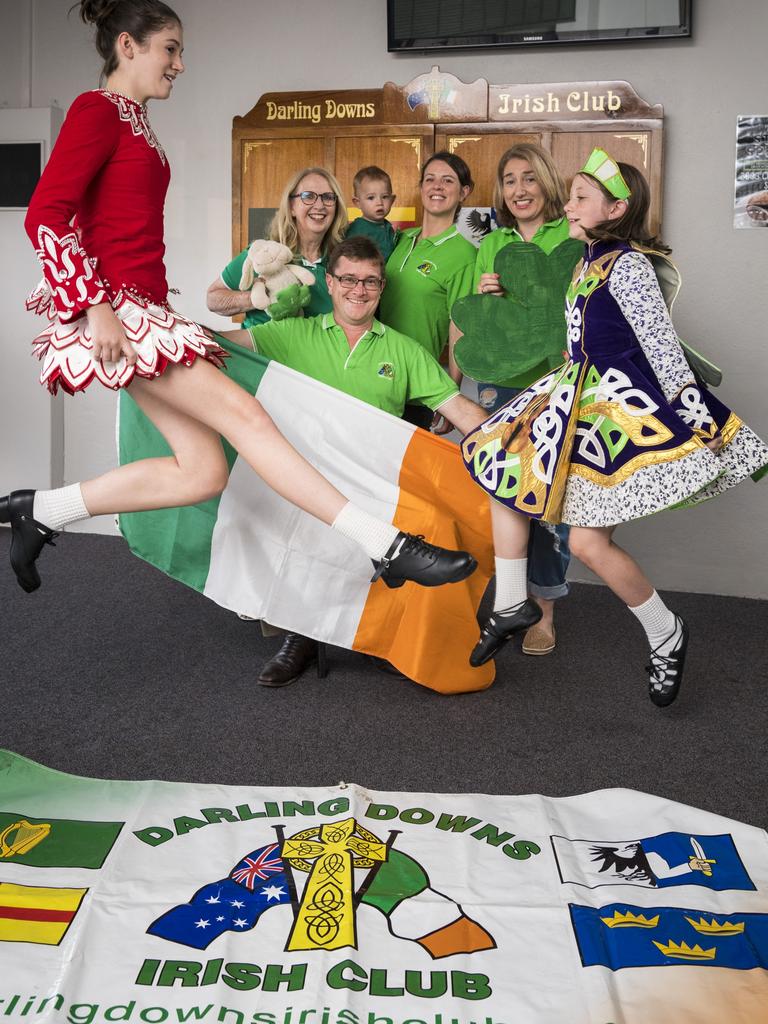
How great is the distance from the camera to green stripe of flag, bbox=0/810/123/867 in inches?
66.2

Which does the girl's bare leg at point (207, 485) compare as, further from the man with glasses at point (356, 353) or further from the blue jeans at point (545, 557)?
the blue jeans at point (545, 557)

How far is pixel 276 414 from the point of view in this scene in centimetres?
282

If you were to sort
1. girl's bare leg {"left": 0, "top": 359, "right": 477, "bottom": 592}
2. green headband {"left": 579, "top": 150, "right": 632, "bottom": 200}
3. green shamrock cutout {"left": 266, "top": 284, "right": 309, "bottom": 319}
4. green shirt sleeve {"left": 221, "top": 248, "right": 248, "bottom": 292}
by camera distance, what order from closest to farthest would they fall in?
1. girl's bare leg {"left": 0, "top": 359, "right": 477, "bottom": 592}
2. green headband {"left": 579, "top": 150, "right": 632, "bottom": 200}
3. green shamrock cutout {"left": 266, "top": 284, "right": 309, "bottom": 319}
4. green shirt sleeve {"left": 221, "top": 248, "right": 248, "bottom": 292}

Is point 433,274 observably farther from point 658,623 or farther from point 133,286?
point 658,623

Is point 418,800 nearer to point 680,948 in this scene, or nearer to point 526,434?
point 680,948

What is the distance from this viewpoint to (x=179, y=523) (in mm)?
2814

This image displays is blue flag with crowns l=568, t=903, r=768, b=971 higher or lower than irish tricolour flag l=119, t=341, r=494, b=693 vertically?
lower

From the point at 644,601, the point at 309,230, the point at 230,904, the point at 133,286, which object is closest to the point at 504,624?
the point at 644,601

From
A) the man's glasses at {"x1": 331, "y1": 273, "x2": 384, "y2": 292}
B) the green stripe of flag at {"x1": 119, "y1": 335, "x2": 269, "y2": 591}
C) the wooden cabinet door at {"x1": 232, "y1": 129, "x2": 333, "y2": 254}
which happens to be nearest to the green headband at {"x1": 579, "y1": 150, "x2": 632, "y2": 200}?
the man's glasses at {"x1": 331, "y1": 273, "x2": 384, "y2": 292}

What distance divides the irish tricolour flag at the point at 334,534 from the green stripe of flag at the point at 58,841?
102 cm

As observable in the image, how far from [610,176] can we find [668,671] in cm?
118

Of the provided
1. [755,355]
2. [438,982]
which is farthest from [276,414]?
[755,355]

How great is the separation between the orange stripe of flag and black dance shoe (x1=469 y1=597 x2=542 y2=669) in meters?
0.25

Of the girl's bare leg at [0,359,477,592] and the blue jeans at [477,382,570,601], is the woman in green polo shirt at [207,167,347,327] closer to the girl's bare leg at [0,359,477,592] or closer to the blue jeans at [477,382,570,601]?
the blue jeans at [477,382,570,601]
